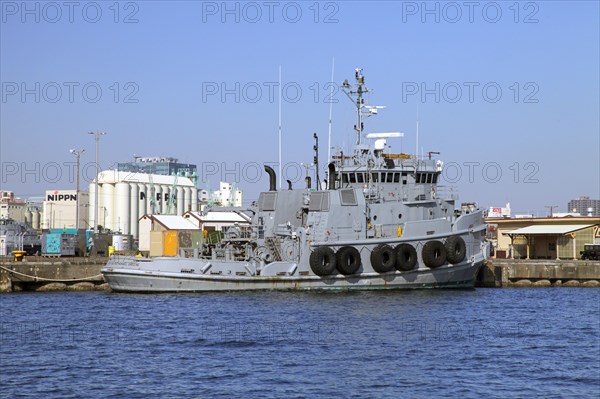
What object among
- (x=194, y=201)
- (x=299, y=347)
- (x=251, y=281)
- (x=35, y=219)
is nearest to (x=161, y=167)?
(x=35, y=219)

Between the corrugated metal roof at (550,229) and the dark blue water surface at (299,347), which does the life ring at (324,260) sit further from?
the corrugated metal roof at (550,229)

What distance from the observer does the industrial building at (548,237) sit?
2431 inches

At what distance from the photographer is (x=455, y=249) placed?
42.5m

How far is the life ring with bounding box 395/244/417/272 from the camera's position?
41438 mm

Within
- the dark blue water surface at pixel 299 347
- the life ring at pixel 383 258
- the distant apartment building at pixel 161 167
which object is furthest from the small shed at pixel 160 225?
the distant apartment building at pixel 161 167

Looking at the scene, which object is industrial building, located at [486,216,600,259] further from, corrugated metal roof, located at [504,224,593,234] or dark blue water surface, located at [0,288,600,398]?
dark blue water surface, located at [0,288,600,398]

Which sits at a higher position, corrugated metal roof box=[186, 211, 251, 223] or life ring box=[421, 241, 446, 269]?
corrugated metal roof box=[186, 211, 251, 223]

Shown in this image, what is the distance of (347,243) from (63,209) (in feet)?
272

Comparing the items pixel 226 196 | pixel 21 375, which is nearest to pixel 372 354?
pixel 21 375

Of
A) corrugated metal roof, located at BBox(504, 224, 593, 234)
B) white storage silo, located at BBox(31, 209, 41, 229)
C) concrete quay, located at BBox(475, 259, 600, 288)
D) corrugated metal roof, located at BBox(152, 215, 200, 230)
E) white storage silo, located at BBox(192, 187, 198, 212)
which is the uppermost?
white storage silo, located at BBox(192, 187, 198, 212)

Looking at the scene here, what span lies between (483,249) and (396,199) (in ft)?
18.4

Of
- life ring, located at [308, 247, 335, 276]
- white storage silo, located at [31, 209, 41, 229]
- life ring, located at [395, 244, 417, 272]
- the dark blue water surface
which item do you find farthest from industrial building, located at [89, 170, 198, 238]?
the dark blue water surface

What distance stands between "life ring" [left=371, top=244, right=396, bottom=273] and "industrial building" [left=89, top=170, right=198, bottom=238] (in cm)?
6734

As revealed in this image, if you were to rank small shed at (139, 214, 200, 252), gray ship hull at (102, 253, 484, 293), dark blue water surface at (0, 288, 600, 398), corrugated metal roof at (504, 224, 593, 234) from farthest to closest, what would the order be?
small shed at (139, 214, 200, 252) < corrugated metal roof at (504, 224, 593, 234) < gray ship hull at (102, 253, 484, 293) < dark blue water surface at (0, 288, 600, 398)
